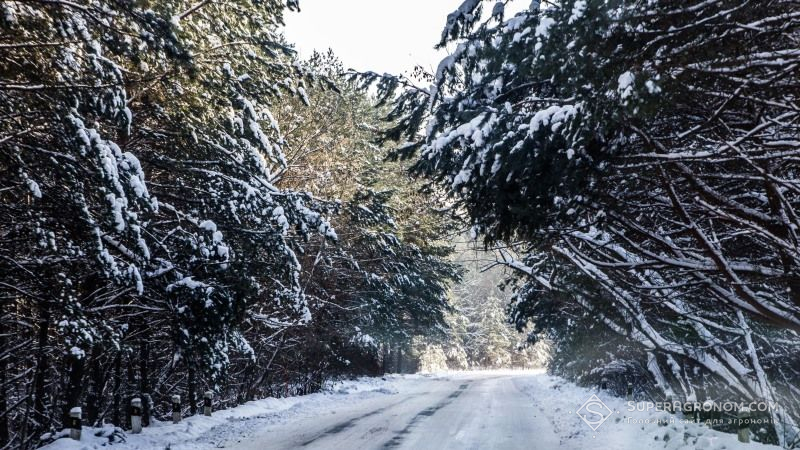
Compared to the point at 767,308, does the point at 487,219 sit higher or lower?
higher

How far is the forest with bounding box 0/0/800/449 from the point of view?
4.23m

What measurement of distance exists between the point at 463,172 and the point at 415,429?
7.99 m

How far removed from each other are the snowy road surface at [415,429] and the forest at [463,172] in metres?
2.17

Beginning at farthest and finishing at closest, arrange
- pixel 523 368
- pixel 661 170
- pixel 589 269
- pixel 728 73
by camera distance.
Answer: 1. pixel 523 368
2. pixel 589 269
3. pixel 661 170
4. pixel 728 73

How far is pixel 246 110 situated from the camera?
8773 mm

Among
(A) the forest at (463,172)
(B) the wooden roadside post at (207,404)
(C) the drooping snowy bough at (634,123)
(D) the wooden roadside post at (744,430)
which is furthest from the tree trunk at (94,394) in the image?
(D) the wooden roadside post at (744,430)

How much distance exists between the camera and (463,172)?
5.27 m

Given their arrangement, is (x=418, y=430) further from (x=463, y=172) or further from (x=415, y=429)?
(x=463, y=172)

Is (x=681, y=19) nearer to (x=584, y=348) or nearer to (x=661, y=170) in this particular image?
(x=661, y=170)

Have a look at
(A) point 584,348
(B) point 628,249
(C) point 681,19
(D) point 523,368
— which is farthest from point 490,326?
(C) point 681,19

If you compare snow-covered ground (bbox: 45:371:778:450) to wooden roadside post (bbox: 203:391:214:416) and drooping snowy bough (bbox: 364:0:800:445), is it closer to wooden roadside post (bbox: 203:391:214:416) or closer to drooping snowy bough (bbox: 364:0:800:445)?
wooden roadside post (bbox: 203:391:214:416)

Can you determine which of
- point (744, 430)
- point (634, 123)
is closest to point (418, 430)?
point (744, 430)

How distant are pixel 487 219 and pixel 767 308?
10.3ft

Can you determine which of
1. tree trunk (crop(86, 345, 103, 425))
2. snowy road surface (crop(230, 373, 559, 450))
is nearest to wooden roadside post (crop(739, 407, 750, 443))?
snowy road surface (crop(230, 373, 559, 450))
